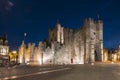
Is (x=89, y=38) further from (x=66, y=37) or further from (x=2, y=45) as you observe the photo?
(x=2, y=45)

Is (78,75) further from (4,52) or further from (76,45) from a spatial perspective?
(76,45)

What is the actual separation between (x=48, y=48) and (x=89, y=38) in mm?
15071

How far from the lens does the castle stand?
2670 inches

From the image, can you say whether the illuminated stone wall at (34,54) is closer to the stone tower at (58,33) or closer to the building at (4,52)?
the building at (4,52)

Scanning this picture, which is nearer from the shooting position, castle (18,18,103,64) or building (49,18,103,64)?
castle (18,18,103,64)

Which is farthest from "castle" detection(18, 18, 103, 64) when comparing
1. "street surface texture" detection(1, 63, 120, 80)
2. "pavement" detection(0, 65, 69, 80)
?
"street surface texture" detection(1, 63, 120, 80)

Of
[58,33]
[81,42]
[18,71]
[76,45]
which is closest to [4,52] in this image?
[58,33]

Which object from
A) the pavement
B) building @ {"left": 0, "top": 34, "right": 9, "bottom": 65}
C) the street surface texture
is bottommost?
the pavement

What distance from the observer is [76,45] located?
74125mm

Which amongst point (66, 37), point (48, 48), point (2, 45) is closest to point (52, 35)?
point (66, 37)

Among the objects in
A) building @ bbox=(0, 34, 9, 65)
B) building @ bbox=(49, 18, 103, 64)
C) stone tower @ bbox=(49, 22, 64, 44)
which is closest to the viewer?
building @ bbox=(0, 34, 9, 65)

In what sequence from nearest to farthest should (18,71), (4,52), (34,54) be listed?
1. (18,71)
2. (4,52)
3. (34,54)

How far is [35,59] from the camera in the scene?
228 feet

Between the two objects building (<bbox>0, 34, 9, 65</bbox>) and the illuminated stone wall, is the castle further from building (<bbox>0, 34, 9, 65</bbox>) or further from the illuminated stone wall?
building (<bbox>0, 34, 9, 65</bbox>)
